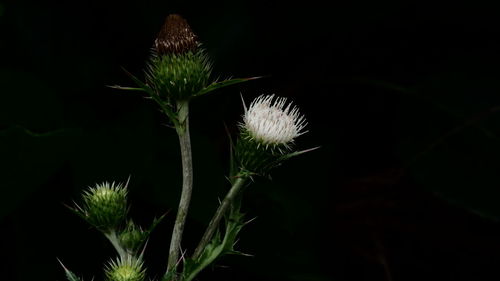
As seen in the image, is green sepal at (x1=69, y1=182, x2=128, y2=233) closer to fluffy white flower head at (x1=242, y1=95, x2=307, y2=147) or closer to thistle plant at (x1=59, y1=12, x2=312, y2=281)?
thistle plant at (x1=59, y1=12, x2=312, y2=281)

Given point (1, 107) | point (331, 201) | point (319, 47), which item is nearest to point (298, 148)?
point (331, 201)

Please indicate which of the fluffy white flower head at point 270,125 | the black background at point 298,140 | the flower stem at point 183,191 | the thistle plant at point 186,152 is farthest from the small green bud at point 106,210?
the black background at point 298,140

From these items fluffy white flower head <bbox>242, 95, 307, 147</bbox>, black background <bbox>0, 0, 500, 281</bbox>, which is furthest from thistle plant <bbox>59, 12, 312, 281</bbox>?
black background <bbox>0, 0, 500, 281</bbox>

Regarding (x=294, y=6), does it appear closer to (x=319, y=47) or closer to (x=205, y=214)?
(x=319, y=47)

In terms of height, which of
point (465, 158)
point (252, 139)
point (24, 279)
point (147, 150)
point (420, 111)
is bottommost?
point (24, 279)

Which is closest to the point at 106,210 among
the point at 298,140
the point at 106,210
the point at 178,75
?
the point at 106,210

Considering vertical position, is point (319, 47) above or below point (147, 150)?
above

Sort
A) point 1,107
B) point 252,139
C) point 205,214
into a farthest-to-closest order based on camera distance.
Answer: point 1,107
point 205,214
point 252,139
